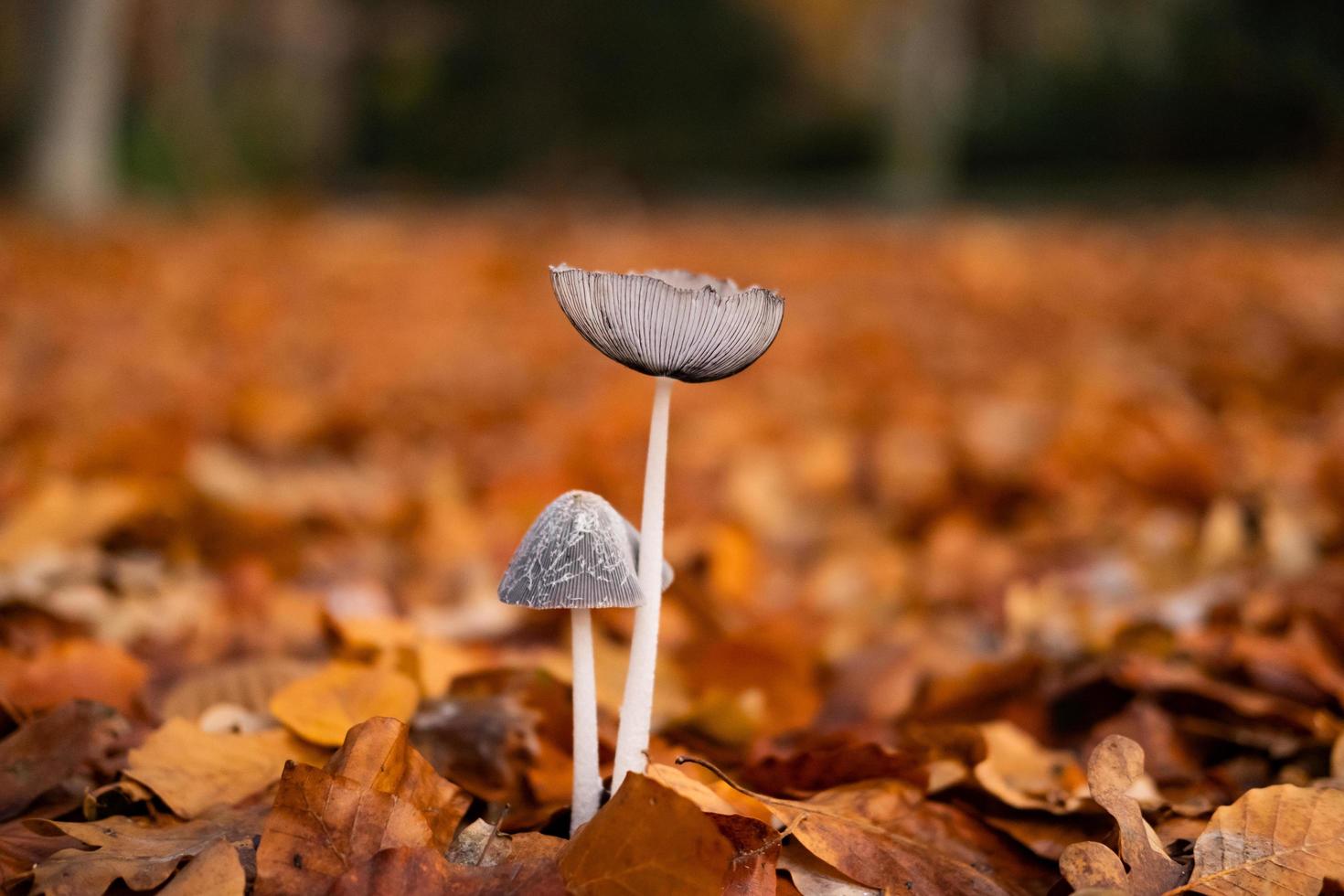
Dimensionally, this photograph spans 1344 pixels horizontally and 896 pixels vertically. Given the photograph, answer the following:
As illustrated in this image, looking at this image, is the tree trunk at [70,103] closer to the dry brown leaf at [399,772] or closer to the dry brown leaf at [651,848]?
the dry brown leaf at [399,772]

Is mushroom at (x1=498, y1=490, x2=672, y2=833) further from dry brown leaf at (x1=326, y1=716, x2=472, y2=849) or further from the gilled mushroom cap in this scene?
dry brown leaf at (x1=326, y1=716, x2=472, y2=849)

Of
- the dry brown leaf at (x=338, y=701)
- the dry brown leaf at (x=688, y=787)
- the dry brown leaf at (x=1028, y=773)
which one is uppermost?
the dry brown leaf at (x=688, y=787)

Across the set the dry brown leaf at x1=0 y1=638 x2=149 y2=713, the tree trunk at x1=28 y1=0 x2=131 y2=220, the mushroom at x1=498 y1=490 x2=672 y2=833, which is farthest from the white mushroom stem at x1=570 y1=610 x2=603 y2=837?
the tree trunk at x1=28 y1=0 x2=131 y2=220

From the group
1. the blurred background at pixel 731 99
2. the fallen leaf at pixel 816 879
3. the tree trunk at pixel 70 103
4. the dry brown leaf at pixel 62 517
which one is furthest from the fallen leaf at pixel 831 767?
the blurred background at pixel 731 99

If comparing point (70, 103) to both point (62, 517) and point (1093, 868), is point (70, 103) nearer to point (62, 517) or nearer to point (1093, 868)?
point (62, 517)

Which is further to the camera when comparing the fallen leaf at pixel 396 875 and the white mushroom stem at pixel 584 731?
the white mushroom stem at pixel 584 731

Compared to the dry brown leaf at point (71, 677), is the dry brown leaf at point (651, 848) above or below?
above

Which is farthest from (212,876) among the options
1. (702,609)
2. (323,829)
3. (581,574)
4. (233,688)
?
(702,609)
